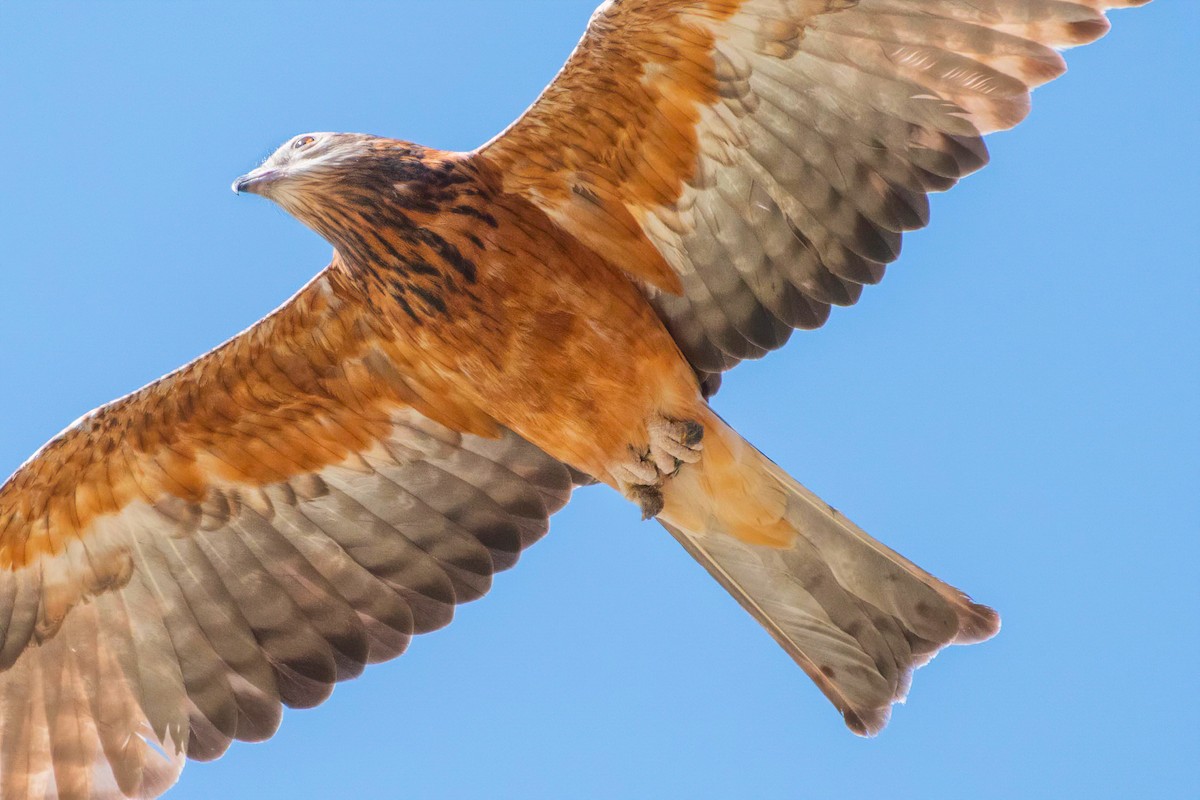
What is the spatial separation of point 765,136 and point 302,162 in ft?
7.14

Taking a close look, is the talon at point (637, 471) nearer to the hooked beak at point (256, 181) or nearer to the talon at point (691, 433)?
the talon at point (691, 433)

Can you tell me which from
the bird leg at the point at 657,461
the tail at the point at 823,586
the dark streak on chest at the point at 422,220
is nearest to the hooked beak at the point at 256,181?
the dark streak on chest at the point at 422,220

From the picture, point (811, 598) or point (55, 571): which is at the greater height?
point (811, 598)

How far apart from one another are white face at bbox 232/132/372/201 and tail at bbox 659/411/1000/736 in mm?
2147

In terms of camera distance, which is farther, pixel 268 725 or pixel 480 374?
pixel 268 725

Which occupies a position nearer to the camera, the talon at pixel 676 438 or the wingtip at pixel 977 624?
the wingtip at pixel 977 624

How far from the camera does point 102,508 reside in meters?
7.92

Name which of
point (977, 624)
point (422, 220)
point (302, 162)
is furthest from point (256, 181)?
point (977, 624)

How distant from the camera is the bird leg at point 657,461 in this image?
23.7 feet

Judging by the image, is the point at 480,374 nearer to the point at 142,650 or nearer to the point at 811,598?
the point at 811,598

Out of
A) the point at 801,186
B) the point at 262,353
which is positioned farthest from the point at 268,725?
the point at 801,186

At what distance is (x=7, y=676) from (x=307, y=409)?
213 cm

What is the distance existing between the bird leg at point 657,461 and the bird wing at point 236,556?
2.23 feet

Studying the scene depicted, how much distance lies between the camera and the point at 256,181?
6.97 metres
